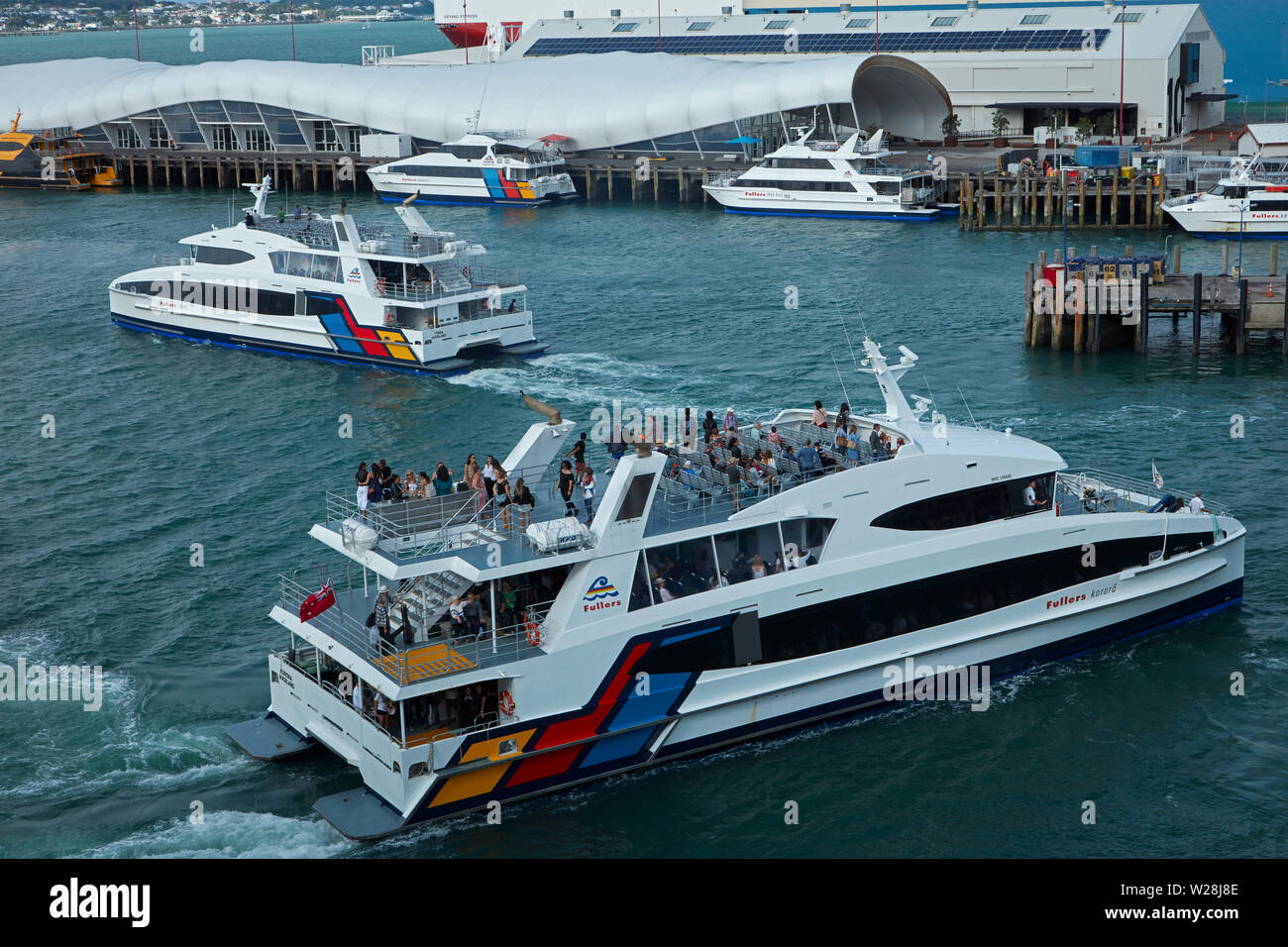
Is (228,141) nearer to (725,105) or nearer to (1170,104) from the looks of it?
(725,105)

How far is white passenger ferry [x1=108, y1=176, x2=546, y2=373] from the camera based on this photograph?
44.4m

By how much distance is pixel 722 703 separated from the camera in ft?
68.9

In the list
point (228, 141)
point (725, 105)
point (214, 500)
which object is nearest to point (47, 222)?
point (228, 141)

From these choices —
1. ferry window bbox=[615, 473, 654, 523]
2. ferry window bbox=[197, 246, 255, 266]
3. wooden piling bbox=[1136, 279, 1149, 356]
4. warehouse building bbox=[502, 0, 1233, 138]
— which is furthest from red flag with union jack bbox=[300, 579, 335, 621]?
warehouse building bbox=[502, 0, 1233, 138]

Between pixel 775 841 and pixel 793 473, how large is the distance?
5.44m

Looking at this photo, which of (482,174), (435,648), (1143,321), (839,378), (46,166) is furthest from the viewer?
(46,166)

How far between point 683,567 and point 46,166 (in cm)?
7633

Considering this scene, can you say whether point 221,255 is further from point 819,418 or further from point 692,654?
point 692,654

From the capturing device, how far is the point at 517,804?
20.1m

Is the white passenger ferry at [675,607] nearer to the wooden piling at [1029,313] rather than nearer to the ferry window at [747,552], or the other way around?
the ferry window at [747,552]

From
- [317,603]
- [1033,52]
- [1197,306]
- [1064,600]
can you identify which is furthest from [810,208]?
[317,603]

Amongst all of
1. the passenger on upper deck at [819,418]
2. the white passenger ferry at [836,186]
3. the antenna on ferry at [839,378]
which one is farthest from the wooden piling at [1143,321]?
the white passenger ferry at [836,186]

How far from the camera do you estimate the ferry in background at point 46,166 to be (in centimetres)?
8656

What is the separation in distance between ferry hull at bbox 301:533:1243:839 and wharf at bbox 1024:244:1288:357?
825 inches
